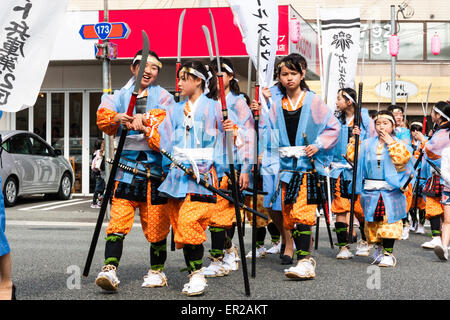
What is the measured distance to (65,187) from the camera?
50.4 feet

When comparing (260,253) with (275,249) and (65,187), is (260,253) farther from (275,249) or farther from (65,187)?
(65,187)

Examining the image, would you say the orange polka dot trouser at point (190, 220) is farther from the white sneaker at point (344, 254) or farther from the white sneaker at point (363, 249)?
the white sneaker at point (363, 249)

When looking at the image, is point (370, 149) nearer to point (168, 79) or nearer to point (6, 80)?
point (6, 80)

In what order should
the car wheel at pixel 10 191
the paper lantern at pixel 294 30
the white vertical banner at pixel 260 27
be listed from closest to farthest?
1. the white vertical banner at pixel 260 27
2. the car wheel at pixel 10 191
3. the paper lantern at pixel 294 30

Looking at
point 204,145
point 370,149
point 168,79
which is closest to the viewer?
point 204,145

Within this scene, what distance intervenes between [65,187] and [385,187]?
10.4 m

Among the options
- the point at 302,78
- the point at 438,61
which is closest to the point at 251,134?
the point at 302,78

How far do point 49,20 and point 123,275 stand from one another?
2.44 meters

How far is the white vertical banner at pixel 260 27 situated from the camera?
19.4 feet

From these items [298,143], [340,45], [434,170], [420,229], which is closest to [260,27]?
[298,143]

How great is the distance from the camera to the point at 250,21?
19.5 ft

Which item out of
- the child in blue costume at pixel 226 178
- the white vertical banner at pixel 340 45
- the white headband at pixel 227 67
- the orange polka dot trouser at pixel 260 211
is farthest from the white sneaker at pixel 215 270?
the white vertical banner at pixel 340 45

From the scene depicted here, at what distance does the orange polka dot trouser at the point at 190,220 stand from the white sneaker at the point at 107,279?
0.52 m

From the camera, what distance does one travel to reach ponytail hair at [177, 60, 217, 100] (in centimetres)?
489
